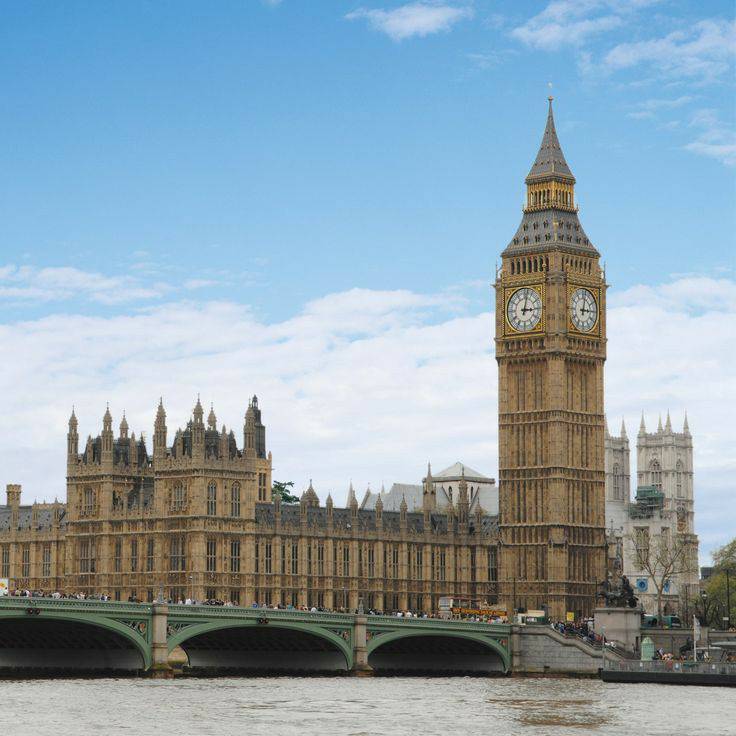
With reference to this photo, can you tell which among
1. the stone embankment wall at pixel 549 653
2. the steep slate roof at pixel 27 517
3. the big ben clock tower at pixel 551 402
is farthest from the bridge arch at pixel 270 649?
the steep slate roof at pixel 27 517

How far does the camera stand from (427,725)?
101 m

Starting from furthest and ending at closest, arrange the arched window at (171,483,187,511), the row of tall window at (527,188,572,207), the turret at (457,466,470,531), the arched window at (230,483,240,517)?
the turret at (457,466,470,531)
the row of tall window at (527,188,572,207)
the arched window at (230,483,240,517)
the arched window at (171,483,187,511)

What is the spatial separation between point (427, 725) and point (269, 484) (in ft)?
274

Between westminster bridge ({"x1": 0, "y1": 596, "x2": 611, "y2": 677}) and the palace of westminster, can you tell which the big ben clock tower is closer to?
the palace of westminster

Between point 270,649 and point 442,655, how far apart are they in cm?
1433

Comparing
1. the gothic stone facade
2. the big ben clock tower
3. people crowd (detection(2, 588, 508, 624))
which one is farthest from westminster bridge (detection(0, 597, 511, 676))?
the big ben clock tower

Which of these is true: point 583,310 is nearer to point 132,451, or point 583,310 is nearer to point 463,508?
point 463,508

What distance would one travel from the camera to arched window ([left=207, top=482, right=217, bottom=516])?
543 ft

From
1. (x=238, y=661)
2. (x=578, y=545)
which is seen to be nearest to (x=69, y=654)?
(x=238, y=661)

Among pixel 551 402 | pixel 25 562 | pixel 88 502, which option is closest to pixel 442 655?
pixel 551 402

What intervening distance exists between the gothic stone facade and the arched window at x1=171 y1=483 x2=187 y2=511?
0.08m

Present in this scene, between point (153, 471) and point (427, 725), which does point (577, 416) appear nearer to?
point (153, 471)

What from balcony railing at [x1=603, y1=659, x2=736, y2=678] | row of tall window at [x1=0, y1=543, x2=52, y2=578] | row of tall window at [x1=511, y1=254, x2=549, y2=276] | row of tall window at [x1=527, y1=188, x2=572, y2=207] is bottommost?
balcony railing at [x1=603, y1=659, x2=736, y2=678]

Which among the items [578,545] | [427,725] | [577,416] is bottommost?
[427,725]
